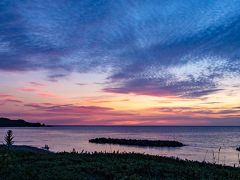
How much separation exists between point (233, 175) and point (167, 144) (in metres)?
53.1

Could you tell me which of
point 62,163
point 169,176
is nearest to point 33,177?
point 62,163

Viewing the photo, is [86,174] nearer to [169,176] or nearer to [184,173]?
[169,176]

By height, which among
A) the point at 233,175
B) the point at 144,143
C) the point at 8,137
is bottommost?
the point at 144,143

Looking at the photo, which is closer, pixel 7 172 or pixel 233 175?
pixel 7 172

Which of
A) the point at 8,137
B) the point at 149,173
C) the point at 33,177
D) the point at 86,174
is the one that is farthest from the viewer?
the point at 8,137

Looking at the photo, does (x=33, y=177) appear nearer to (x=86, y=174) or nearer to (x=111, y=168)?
(x=86, y=174)

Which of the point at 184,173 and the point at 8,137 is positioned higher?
the point at 8,137

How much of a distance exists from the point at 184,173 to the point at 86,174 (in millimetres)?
4603

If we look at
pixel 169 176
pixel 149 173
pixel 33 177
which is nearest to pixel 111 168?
pixel 149 173

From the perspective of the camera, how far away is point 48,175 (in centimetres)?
794

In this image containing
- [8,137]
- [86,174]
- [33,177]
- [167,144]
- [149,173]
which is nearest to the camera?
[33,177]

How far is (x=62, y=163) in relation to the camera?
35.7ft

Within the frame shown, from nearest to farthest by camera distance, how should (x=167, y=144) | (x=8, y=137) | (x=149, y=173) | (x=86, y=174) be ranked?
(x=86, y=174), (x=149, y=173), (x=8, y=137), (x=167, y=144)

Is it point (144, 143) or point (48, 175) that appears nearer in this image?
point (48, 175)
